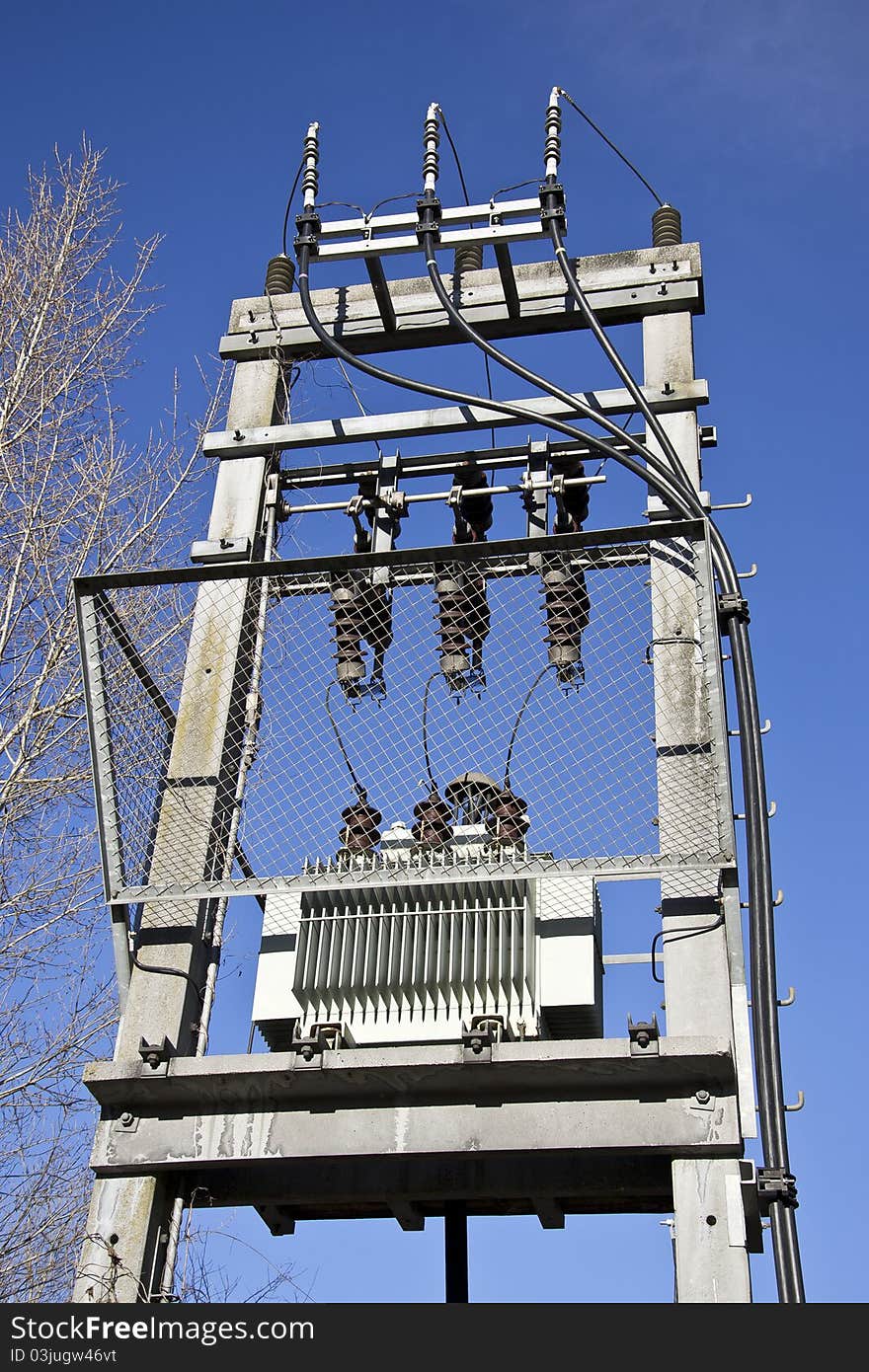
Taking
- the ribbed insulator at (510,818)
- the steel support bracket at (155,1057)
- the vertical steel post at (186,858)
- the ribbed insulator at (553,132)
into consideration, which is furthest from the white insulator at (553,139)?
the steel support bracket at (155,1057)

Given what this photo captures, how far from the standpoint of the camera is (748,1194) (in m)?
4.17

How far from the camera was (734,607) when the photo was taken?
522cm

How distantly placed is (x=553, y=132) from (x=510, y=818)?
2.79m

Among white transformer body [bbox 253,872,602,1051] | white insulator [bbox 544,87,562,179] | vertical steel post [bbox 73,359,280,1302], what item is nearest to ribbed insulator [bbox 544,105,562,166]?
white insulator [bbox 544,87,562,179]

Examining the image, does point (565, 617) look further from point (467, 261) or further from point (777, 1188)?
point (777, 1188)

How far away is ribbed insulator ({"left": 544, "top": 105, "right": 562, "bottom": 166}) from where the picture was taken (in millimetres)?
5840

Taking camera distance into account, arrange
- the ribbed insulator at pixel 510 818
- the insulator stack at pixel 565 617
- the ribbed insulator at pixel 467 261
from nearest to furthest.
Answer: the ribbed insulator at pixel 510 818
the insulator stack at pixel 565 617
the ribbed insulator at pixel 467 261

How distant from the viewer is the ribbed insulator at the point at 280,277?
6.53 metres

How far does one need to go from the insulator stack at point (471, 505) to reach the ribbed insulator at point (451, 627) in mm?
471

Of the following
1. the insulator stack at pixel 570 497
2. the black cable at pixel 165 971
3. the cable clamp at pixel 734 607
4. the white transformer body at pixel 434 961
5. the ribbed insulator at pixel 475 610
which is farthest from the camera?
the insulator stack at pixel 570 497

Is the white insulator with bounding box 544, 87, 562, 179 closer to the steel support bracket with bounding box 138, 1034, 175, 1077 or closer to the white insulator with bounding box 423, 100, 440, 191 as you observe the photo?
the white insulator with bounding box 423, 100, 440, 191

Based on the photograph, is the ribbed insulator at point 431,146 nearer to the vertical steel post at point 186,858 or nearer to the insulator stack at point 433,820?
the vertical steel post at point 186,858
